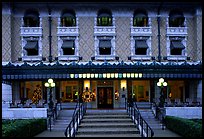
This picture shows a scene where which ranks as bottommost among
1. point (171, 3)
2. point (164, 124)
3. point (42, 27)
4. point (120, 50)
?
point (164, 124)

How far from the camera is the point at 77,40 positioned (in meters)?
31.1

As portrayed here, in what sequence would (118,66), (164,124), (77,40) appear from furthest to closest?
1. (77,40)
2. (118,66)
3. (164,124)

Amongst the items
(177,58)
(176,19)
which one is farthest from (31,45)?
(176,19)

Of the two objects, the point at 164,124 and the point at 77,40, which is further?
the point at 77,40

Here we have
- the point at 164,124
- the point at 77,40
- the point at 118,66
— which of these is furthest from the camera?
the point at 77,40

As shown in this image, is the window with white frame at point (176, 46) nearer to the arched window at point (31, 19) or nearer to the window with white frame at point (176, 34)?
the window with white frame at point (176, 34)

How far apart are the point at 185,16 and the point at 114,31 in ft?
20.5

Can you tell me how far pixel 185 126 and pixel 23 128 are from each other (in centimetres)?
812

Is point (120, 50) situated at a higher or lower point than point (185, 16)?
lower

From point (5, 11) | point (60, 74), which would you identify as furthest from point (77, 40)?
point (5, 11)

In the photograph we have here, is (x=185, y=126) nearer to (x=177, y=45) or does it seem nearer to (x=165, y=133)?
(x=165, y=133)

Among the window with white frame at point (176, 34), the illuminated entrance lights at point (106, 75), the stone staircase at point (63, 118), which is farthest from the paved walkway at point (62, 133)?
the window with white frame at point (176, 34)

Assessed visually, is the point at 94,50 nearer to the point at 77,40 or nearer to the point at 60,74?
the point at 77,40

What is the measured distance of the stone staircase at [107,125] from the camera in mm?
19844
